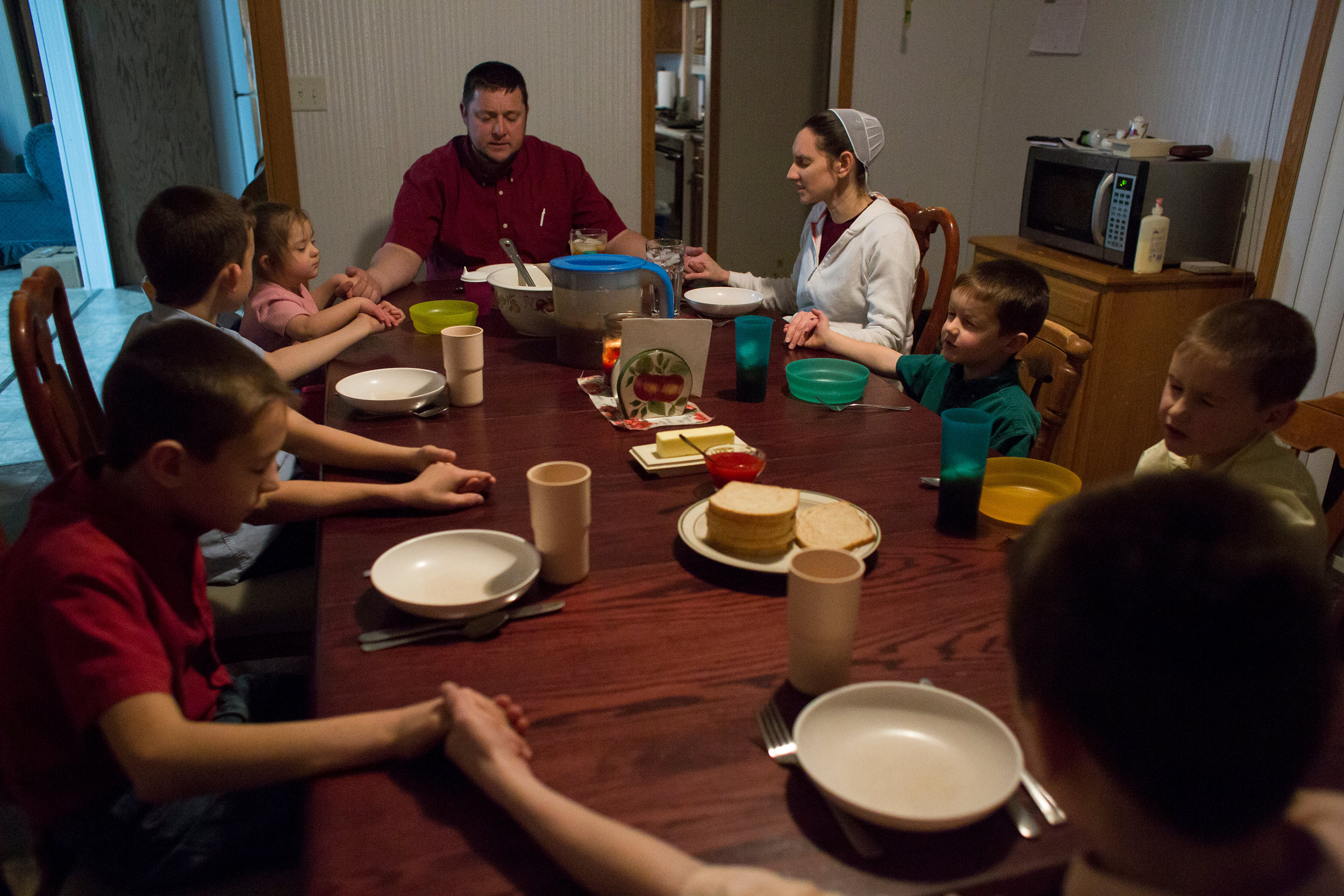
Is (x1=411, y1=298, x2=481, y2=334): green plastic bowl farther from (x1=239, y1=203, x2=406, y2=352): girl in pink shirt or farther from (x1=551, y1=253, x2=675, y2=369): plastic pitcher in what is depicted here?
(x1=551, y1=253, x2=675, y2=369): plastic pitcher

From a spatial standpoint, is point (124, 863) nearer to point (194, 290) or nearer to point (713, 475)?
point (713, 475)

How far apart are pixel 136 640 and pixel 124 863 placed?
269mm

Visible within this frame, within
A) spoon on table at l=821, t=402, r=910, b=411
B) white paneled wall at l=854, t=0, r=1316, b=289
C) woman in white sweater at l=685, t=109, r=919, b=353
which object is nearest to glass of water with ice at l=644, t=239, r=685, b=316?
woman in white sweater at l=685, t=109, r=919, b=353

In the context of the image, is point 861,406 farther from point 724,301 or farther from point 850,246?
point 850,246

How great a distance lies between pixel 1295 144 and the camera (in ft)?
9.13

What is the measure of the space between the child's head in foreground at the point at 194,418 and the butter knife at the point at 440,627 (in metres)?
0.22

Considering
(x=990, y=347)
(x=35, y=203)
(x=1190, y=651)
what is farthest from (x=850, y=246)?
(x=35, y=203)

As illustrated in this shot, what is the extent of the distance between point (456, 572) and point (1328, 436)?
1.34m

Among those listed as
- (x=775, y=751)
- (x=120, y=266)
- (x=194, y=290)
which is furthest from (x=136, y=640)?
(x=120, y=266)

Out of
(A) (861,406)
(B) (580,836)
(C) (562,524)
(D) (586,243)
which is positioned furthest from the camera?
(D) (586,243)

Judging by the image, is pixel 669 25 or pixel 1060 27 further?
pixel 669 25

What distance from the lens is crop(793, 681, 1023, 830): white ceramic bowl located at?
0.73 metres

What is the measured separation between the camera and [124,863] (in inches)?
37.2

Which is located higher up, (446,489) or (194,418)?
(194,418)
